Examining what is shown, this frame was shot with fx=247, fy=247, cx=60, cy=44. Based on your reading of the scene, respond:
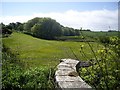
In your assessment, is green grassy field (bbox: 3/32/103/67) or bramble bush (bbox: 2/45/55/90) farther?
green grassy field (bbox: 3/32/103/67)

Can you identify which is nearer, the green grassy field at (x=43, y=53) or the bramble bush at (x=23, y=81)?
the bramble bush at (x=23, y=81)

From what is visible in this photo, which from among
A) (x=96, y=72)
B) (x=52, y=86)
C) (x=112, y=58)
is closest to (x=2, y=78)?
(x=52, y=86)

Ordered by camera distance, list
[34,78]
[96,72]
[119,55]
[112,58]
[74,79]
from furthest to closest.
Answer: [34,78] → [74,79] → [96,72] → [112,58] → [119,55]

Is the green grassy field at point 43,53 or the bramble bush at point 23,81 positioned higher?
the bramble bush at point 23,81

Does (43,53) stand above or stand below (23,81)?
below

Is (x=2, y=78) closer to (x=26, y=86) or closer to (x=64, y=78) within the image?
(x=26, y=86)

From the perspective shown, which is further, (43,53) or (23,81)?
(43,53)

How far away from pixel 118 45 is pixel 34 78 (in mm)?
3137

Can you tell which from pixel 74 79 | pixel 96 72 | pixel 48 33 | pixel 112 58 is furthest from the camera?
pixel 48 33

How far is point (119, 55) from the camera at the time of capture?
12.3 feet

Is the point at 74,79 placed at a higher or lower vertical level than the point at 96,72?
lower

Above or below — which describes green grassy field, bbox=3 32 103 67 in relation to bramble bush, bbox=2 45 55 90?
below

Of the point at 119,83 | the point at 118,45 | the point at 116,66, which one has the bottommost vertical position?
the point at 119,83

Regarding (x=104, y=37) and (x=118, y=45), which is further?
(x=104, y=37)
